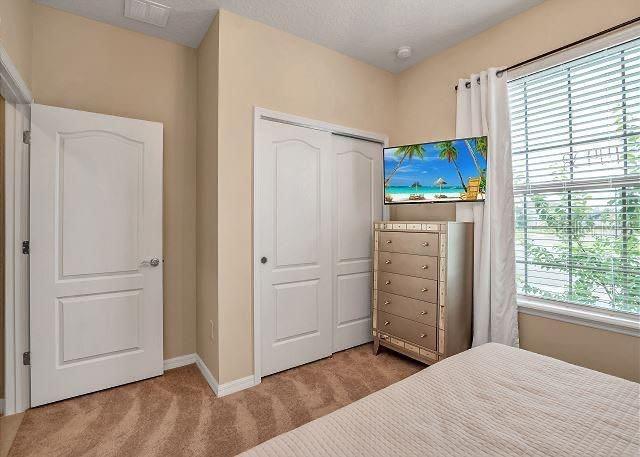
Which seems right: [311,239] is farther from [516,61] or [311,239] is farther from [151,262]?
[516,61]

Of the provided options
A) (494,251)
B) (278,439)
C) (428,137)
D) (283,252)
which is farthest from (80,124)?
(494,251)

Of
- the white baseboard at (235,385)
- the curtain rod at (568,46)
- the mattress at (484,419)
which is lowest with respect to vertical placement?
the white baseboard at (235,385)

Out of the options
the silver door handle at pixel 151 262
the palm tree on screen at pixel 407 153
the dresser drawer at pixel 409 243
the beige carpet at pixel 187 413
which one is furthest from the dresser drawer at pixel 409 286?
the silver door handle at pixel 151 262

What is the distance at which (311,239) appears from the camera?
2.68m

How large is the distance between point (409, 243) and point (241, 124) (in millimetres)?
1611

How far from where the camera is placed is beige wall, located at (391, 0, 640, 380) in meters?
1.87

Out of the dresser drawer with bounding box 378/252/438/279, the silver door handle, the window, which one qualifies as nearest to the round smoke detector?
the window

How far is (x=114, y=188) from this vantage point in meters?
2.28

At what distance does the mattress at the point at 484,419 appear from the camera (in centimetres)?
82

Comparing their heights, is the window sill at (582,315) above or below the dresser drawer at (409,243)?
below

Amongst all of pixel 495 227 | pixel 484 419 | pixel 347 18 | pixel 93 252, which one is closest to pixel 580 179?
pixel 495 227

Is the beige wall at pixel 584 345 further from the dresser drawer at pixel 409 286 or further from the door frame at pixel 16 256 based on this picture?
the door frame at pixel 16 256

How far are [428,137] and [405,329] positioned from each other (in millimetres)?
1787

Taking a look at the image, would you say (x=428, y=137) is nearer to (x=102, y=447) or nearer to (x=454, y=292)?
(x=454, y=292)
